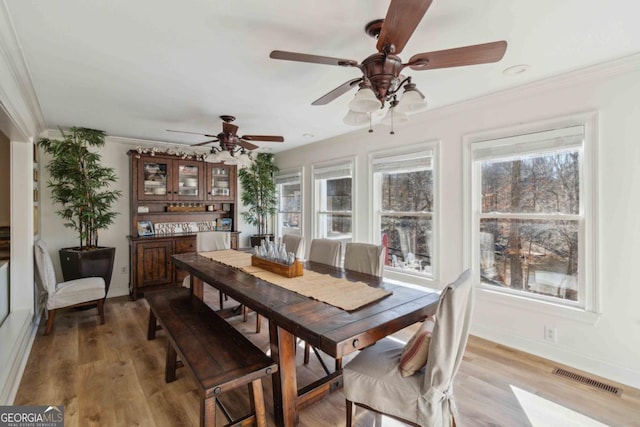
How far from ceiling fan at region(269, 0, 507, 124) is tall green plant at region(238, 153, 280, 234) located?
4.05 meters

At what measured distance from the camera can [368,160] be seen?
428 centimetres

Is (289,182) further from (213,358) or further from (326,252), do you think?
(213,358)

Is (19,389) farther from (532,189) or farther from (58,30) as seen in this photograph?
(532,189)

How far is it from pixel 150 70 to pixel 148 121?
1.61 meters

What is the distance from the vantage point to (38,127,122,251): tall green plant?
12.8 ft

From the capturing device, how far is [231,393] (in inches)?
89.0

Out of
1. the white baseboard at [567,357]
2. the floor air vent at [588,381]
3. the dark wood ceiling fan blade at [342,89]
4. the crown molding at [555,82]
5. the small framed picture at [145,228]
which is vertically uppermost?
the crown molding at [555,82]

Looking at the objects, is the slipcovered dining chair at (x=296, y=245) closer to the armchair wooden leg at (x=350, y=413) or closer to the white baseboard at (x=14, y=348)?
the armchair wooden leg at (x=350, y=413)

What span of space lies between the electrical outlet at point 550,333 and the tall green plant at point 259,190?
4.53 meters

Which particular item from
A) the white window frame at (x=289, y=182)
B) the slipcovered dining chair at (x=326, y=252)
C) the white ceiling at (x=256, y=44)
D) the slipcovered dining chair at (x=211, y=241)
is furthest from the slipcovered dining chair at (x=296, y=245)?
the white window frame at (x=289, y=182)

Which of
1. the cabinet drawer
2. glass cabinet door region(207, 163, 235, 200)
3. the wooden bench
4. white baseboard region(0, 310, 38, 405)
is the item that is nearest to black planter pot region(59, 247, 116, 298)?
white baseboard region(0, 310, 38, 405)

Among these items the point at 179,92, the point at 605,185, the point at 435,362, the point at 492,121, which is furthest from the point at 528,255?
the point at 179,92

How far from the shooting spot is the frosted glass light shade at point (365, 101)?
5.62 feet

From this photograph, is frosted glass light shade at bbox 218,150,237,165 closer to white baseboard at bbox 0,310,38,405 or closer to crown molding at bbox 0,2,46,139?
crown molding at bbox 0,2,46,139
